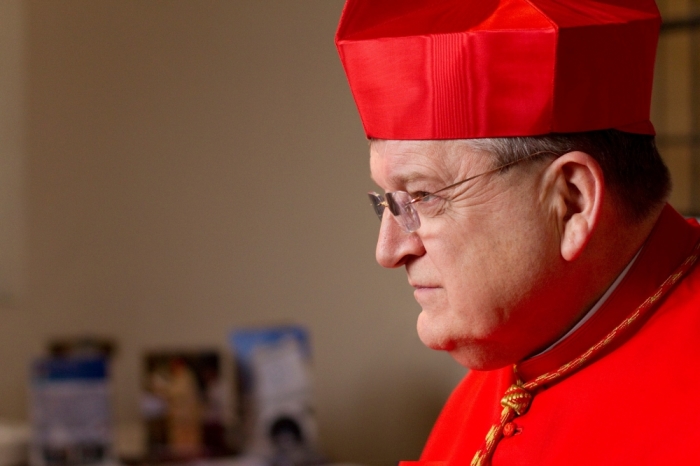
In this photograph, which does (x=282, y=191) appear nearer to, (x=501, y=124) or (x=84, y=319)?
(x=84, y=319)

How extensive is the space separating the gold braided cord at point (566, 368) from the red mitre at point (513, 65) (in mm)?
162

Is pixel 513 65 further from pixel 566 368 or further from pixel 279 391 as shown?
pixel 279 391

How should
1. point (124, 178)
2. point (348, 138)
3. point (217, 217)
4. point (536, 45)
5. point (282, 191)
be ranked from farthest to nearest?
point (124, 178)
point (217, 217)
point (282, 191)
point (348, 138)
point (536, 45)

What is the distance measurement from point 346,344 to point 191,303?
818 mm

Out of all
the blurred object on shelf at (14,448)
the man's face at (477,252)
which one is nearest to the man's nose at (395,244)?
the man's face at (477,252)

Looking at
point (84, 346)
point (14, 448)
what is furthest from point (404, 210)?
point (84, 346)

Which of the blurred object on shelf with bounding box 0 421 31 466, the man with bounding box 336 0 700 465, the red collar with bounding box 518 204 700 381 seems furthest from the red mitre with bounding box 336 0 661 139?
the blurred object on shelf with bounding box 0 421 31 466

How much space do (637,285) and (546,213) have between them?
0.13 metres

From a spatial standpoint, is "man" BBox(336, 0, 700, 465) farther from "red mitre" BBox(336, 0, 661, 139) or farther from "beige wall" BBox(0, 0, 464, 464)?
"beige wall" BBox(0, 0, 464, 464)

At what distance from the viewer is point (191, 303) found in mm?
3480

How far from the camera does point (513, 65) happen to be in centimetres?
92

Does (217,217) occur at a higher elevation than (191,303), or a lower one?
higher

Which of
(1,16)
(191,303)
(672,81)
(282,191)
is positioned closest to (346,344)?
(282,191)

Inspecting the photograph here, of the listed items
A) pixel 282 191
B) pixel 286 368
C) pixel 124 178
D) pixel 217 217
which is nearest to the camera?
pixel 286 368
